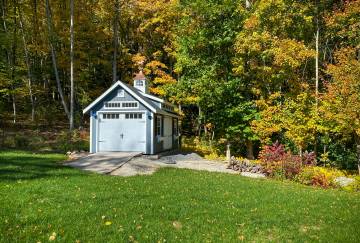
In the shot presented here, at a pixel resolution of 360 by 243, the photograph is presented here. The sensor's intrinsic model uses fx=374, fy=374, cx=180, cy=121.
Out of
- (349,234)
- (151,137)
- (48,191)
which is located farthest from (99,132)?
(349,234)

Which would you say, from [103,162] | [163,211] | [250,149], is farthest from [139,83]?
[163,211]

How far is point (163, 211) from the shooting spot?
938 centimetres

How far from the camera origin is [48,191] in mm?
10852

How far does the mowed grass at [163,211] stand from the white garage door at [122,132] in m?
9.62

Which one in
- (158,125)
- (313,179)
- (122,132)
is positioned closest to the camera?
(313,179)

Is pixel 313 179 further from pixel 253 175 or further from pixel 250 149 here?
pixel 250 149

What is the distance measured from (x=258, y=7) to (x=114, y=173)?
54.1ft

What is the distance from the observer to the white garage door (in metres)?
23.9

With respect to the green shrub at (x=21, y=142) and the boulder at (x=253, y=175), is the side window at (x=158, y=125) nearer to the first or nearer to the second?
the boulder at (x=253, y=175)

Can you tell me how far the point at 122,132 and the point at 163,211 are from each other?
15215mm

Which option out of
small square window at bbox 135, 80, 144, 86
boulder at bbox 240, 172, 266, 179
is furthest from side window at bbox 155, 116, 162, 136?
boulder at bbox 240, 172, 266, 179

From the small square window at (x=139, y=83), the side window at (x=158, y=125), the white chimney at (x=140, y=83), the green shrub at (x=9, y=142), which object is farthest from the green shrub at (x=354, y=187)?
the green shrub at (x=9, y=142)

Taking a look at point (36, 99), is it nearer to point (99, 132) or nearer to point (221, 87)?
point (99, 132)

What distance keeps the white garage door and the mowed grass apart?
962 cm
